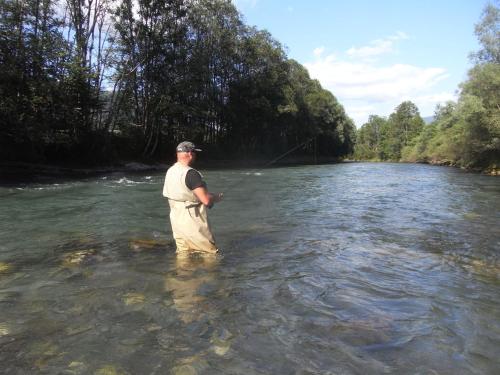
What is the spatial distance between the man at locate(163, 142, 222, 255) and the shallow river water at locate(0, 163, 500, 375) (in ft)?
0.95

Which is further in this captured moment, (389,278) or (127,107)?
(127,107)

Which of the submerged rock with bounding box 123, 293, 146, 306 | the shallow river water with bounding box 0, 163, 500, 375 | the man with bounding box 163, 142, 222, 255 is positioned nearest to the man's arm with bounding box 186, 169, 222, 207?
the man with bounding box 163, 142, 222, 255

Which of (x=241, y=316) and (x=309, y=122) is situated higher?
(x=309, y=122)

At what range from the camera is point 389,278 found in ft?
19.9

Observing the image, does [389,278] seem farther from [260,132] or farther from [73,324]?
[260,132]

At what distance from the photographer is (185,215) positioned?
6430 mm

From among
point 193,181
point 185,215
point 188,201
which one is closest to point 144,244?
point 185,215

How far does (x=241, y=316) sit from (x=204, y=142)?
47.2 metres

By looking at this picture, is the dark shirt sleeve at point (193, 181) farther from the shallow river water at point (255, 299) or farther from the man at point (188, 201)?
the shallow river water at point (255, 299)

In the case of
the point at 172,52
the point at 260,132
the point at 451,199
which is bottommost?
the point at 451,199

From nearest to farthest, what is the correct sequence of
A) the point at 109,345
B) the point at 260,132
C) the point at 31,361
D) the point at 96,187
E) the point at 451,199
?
the point at 31,361 → the point at 109,345 → the point at 451,199 → the point at 96,187 → the point at 260,132

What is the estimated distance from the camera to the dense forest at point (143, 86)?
2503 centimetres

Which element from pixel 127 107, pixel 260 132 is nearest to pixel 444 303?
pixel 127 107

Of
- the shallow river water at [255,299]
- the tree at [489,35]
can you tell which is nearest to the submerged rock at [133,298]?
the shallow river water at [255,299]
